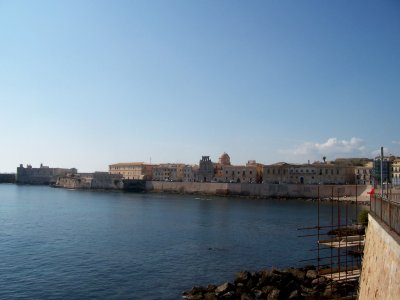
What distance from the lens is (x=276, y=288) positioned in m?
22.3

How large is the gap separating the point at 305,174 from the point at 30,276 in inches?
3493

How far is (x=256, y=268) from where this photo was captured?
27.9 meters

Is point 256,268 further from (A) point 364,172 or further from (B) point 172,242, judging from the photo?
(A) point 364,172

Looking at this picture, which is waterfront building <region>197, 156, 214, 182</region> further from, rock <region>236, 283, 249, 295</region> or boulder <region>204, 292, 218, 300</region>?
boulder <region>204, 292, 218, 300</region>

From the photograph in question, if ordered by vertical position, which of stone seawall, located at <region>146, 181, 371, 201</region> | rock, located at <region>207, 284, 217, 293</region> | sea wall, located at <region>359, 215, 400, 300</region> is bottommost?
rock, located at <region>207, 284, 217, 293</region>

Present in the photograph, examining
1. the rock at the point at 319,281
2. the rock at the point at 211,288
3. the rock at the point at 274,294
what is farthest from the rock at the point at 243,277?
the rock at the point at 319,281

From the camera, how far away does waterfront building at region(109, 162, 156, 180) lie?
141875mm

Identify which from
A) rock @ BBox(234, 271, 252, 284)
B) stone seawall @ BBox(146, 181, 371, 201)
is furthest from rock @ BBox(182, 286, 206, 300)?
stone seawall @ BBox(146, 181, 371, 201)

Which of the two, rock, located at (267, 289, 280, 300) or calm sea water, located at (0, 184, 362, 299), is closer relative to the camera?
rock, located at (267, 289, 280, 300)

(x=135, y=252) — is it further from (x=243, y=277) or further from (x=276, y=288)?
(x=276, y=288)

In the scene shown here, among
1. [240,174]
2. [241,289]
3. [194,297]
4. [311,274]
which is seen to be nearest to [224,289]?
[241,289]

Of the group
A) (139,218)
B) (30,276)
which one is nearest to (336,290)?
(30,276)

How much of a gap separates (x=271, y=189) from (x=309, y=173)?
1394cm

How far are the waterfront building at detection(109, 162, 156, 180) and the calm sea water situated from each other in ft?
272
